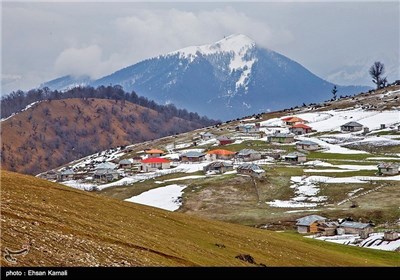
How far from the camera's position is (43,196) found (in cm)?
3500

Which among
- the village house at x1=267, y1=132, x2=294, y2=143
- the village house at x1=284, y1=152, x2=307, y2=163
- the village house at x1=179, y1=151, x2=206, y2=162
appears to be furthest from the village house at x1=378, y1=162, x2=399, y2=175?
the village house at x1=179, y1=151, x2=206, y2=162

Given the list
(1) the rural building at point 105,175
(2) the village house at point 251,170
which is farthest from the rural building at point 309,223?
(1) the rural building at point 105,175

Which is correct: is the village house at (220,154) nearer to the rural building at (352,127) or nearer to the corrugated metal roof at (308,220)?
the rural building at (352,127)

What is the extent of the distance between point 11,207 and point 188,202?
8434 centimetres

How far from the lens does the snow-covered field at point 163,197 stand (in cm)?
11400

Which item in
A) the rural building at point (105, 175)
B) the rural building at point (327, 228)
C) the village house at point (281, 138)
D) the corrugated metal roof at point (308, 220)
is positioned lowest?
the rural building at point (327, 228)

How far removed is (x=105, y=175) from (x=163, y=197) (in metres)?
36.0

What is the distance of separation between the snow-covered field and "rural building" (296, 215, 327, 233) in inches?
1221

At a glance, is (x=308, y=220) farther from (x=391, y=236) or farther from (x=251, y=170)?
(x=251, y=170)

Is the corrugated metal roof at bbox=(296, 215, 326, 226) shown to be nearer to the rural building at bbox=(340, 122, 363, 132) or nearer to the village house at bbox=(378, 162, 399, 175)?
the village house at bbox=(378, 162, 399, 175)

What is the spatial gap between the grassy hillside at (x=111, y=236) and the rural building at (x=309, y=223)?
124 feet
